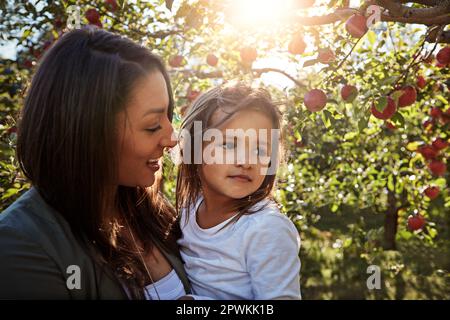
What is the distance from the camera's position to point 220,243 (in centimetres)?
148

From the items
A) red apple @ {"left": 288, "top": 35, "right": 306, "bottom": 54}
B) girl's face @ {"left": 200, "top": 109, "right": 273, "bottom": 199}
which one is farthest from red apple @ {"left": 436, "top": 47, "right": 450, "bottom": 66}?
girl's face @ {"left": 200, "top": 109, "right": 273, "bottom": 199}

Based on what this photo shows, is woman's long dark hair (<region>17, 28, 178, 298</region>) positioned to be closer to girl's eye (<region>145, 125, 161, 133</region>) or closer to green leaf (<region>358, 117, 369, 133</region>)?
girl's eye (<region>145, 125, 161, 133</region>)

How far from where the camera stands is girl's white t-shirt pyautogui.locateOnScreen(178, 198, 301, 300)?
54.1 inches

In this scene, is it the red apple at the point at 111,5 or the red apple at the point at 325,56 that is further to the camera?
the red apple at the point at 111,5

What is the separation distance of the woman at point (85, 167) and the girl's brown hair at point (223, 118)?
0.90ft

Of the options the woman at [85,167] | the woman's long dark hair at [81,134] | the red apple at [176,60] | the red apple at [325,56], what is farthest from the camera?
the red apple at [176,60]

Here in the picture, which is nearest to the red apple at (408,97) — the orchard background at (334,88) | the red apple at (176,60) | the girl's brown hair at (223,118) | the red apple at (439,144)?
the orchard background at (334,88)

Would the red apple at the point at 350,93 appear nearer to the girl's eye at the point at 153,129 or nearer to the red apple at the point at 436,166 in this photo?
the girl's eye at the point at 153,129

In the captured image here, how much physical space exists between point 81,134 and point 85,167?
8 centimetres

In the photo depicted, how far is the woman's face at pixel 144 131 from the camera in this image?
136cm

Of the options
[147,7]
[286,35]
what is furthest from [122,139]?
[147,7]

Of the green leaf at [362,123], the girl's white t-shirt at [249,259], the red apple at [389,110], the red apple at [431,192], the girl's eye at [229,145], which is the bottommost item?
the girl's white t-shirt at [249,259]

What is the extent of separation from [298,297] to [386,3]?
2.79ft
